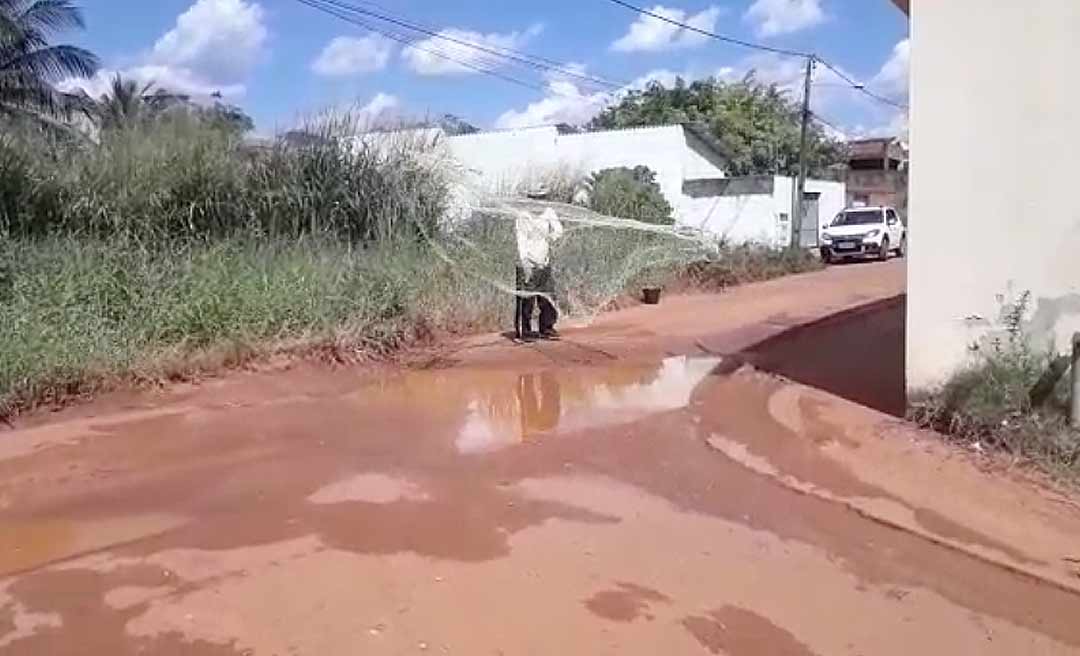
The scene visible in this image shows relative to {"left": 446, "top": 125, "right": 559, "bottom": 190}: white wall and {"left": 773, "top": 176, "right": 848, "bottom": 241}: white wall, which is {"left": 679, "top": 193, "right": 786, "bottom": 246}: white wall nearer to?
{"left": 773, "top": 176, "right": 848, "bottom": 241}: white wall

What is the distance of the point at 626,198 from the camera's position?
22.9m

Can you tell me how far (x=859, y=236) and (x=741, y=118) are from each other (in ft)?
46.5

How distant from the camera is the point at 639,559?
5.30 metres

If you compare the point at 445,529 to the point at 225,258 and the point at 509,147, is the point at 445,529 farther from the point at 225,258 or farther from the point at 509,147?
the point at 509,147

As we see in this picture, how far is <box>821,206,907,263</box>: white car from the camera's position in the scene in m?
29.5

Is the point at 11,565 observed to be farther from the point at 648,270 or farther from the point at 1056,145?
the point at 648,270

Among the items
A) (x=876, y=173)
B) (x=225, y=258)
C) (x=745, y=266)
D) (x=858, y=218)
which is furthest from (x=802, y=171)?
(x=225, y=258)

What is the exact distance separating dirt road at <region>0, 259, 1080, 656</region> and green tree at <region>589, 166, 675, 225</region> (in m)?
12.4

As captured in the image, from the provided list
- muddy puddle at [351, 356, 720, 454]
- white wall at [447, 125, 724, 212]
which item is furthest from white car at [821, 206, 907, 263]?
muddy puddle at [351, 356, 720, 454]

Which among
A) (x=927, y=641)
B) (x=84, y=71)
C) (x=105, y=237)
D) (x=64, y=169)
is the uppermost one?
(x=84, y=71)

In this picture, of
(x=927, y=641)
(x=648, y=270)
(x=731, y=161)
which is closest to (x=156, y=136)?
(x=648, y=270)

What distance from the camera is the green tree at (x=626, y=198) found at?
2173 centimetres

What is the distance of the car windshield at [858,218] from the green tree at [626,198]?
22.1 feet

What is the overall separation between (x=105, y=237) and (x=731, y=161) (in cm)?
2826
